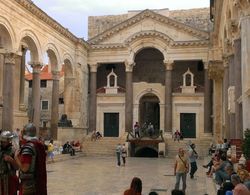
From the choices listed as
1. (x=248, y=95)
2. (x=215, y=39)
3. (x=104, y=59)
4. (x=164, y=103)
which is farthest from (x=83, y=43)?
(x=248, y=95)

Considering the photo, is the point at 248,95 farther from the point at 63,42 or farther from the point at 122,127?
Answer: the point at 122,127

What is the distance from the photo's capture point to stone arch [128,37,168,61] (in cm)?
3488

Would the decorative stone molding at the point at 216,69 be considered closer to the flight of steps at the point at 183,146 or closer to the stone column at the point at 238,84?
the flight of steps at the point at 183,146

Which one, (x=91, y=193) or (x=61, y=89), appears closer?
(x=91, y=193)

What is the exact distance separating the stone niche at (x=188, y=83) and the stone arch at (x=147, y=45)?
3.37 m

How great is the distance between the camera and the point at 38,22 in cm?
2719

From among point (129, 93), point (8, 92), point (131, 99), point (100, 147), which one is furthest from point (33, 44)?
point (131, 99)

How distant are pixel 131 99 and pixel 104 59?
4.46 meters

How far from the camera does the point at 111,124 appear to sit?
122ft

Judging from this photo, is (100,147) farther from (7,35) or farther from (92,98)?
(7,35)

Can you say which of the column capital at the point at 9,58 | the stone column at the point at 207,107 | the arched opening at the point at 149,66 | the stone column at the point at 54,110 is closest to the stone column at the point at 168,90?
the stone column at the point at 207,107

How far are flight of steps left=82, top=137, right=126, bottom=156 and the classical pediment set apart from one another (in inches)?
Answer: 343

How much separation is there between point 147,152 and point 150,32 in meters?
10.5

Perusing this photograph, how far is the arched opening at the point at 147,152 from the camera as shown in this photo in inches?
1329
